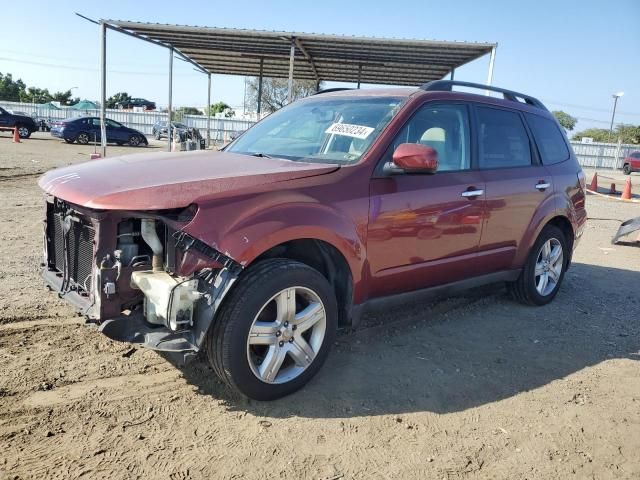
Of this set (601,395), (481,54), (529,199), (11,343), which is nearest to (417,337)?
(601,395)

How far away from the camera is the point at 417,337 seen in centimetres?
437

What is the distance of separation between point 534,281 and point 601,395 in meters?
1.74

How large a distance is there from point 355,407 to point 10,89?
80.2m

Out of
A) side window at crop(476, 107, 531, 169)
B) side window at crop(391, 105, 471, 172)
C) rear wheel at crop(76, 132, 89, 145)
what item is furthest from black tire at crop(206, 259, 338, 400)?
rear wheel at crop(76, 132, 89, 145)

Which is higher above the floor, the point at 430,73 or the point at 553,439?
the point at 430,73

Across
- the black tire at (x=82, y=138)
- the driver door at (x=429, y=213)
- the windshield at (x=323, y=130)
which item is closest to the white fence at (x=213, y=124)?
the black tire at (x=82, y=138)

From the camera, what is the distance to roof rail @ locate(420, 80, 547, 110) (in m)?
4.24

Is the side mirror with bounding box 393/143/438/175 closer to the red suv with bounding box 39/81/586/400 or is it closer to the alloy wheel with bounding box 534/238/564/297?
the red suv with bounding box 39/81/586/400

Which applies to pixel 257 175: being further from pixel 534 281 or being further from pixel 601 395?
pixel 534 281

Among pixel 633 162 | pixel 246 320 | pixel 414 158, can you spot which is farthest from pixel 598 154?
pixel 246 320

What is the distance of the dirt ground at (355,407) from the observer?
2.68m

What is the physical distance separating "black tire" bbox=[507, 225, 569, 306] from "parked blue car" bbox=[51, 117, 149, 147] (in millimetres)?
24837

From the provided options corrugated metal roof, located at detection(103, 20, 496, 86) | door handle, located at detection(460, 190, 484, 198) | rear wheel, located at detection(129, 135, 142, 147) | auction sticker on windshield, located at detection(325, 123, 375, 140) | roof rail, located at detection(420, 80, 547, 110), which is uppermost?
corrugated metal roof, located at detection(103, 20, 496, 86)

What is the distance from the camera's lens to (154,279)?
285 centimetres
